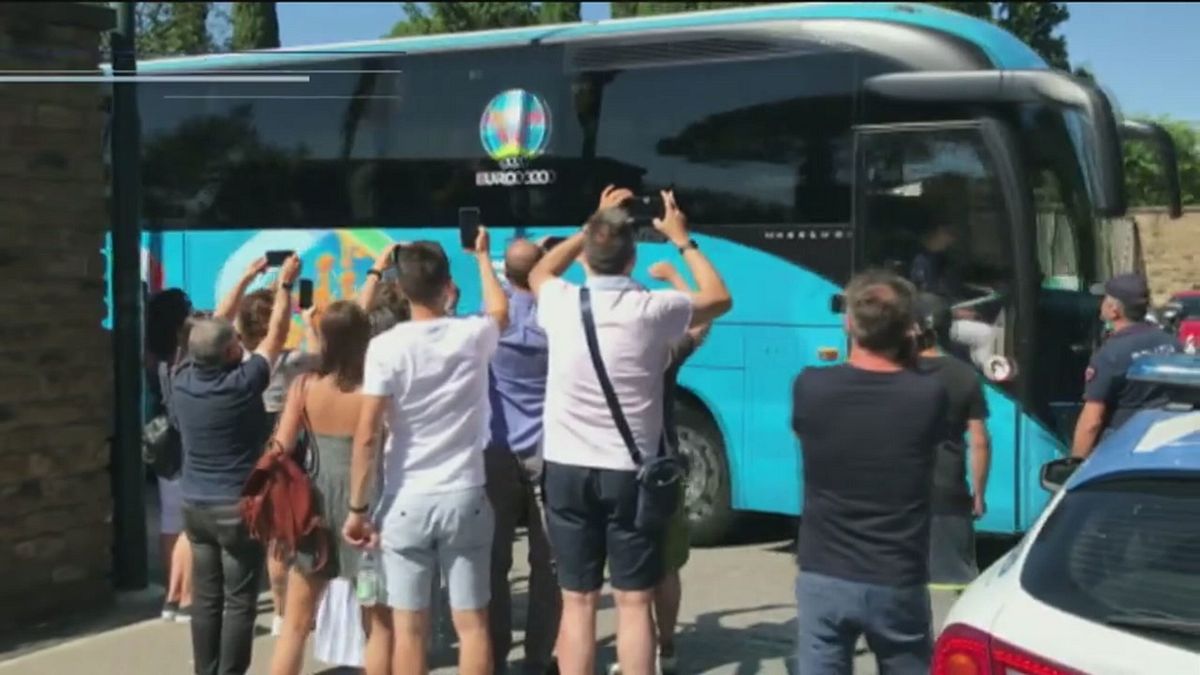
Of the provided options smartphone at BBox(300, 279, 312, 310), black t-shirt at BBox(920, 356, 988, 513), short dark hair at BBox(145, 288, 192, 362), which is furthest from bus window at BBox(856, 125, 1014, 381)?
short dark hair at BBox(145, 288, 192, 362)

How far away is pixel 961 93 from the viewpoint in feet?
28.1

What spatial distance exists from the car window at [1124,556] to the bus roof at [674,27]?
5.60 meters

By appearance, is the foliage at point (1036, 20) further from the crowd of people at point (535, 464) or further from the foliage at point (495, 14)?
the crowd of people at point (535, 464)

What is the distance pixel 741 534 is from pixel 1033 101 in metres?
3.49

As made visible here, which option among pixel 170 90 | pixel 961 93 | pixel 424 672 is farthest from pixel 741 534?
pixel 170 90

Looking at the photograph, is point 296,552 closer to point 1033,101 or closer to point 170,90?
point 1033,101

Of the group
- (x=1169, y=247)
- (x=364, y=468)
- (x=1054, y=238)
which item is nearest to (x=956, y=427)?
(x=364, y=468)

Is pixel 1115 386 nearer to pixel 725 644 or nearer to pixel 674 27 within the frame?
pixel 725 644

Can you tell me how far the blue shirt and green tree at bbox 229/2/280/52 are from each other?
92.5ft

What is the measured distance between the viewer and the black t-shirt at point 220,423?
223 inches

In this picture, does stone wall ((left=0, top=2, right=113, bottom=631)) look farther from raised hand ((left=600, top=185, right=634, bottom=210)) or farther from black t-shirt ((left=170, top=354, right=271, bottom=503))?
raised hand ((left=600, top=185, right=634, bottom=210))

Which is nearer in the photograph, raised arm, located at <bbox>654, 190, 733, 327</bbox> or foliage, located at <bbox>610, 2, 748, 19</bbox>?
raised arm, located at <bbox>654, 190, 733, 327</bbox>

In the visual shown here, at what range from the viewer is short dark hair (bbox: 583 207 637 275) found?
16.7ft

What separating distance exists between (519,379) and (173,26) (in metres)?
29.1
